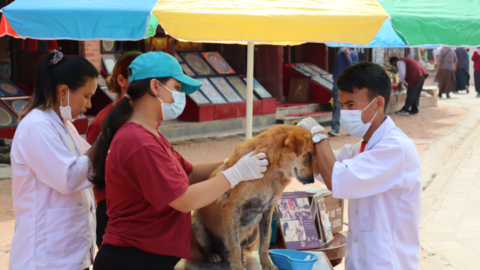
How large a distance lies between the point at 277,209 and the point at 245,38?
136 cm

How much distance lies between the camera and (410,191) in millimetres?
2582

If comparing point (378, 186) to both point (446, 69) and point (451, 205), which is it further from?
point (446, 69)

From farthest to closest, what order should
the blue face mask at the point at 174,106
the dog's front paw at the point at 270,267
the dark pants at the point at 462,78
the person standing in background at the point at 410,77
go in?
the dark pants at the point at 462,78 → the person standing in background at the point at 410,77 → the dog's front paw at the point at 270,267 → the blue face mask at the point at 174,106

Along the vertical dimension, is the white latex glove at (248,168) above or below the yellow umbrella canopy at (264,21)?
below

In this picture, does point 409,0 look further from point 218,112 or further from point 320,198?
point 218,112

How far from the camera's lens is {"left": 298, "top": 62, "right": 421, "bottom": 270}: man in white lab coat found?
2.54 meters

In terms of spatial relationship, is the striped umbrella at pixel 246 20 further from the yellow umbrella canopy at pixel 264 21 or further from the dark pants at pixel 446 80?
the dark pants at pixel 446 80

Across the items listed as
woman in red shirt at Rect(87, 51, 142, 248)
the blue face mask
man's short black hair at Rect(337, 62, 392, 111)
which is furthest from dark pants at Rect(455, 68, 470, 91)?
the blue face mask

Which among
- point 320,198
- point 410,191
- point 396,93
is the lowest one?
point 396,93

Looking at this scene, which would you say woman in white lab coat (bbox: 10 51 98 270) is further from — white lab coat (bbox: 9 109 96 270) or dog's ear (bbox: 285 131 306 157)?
dog's ear (bbox: 285 131 306 157)

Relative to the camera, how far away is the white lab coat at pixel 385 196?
2533 mm

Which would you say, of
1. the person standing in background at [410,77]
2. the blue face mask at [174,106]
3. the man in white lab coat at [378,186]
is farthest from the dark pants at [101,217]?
the person standing in background at [410,77]

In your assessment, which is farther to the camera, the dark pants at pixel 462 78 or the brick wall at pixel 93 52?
the dark pants at pixel 462 78

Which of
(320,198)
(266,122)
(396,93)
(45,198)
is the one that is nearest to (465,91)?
(396,93)
